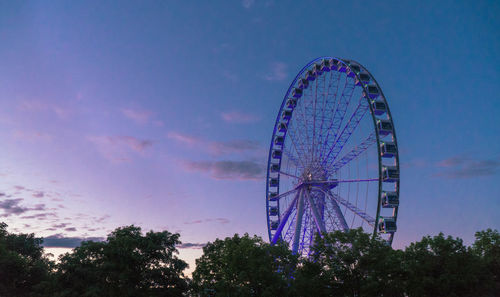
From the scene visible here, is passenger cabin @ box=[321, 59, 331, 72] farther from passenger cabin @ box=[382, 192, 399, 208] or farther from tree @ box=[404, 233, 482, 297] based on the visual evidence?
tree @ box=[404, 233, 482, 297]

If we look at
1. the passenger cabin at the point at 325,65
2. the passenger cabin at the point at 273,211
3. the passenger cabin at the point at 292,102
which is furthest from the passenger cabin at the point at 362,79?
the passenger cabin at the point at 273,211

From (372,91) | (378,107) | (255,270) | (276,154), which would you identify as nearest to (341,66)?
(372,91)

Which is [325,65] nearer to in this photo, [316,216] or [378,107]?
[378,107]

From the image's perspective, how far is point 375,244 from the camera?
30.3 metres

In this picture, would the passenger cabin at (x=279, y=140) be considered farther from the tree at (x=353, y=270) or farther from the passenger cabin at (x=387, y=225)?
the tree at (x=353, y=270)

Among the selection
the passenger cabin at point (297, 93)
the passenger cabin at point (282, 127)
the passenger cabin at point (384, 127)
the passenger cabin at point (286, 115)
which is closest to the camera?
the passenger cabin at point (384, 127)

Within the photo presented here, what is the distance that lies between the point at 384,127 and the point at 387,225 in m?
9.23

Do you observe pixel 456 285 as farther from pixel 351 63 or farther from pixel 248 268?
pixel 351 63

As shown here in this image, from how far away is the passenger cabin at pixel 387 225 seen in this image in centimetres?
3297

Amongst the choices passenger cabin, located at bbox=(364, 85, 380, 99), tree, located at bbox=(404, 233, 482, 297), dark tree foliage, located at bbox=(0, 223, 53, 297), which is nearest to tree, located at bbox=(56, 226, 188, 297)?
dark tree foliage, located at bbox=(0, 223, 53, 297)

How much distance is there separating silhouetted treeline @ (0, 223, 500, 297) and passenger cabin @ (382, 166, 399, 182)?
229 inches

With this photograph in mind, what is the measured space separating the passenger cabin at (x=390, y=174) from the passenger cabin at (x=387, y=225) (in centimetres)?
349

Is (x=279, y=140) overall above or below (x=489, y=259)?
above

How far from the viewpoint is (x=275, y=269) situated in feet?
102
